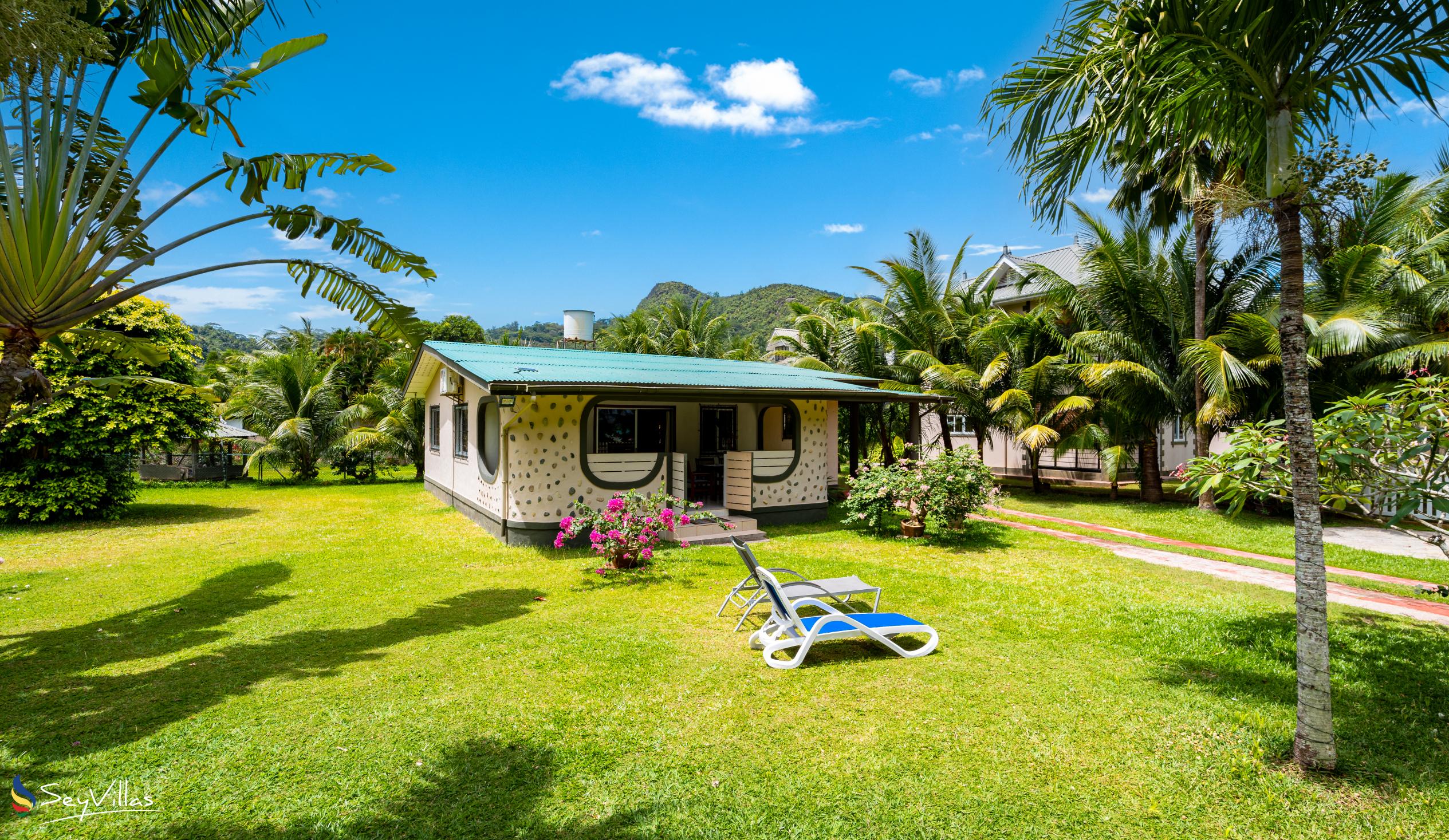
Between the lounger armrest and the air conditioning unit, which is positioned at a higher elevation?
the air conditioning unit

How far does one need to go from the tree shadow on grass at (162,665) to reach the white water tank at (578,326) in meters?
13.2

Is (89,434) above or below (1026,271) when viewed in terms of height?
below

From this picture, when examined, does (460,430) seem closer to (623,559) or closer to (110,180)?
(623,559)

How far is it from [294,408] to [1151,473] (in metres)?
27.6

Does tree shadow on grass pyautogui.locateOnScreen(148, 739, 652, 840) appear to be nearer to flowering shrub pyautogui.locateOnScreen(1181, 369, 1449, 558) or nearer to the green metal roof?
flowering shrub pyautogui.locateOnScreen(1181, 369, 1449, 558)

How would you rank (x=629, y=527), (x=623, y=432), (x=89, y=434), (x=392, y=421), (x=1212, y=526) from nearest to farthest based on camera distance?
1. (x=629, y=527)
2. (x=89, y=434)
3. (x=1212, y=526)
4. (x=623, y=432)
5. (x=392, y=421)

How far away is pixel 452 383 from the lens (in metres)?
14.1

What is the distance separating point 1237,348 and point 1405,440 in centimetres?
1251

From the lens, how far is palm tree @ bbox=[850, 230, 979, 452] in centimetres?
1916

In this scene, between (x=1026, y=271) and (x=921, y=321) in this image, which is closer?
(x=921, y=321)

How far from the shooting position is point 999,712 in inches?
188

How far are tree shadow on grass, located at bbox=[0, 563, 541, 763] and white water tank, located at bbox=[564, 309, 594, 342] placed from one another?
13.2m

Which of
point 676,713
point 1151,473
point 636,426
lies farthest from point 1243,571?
point 636,426

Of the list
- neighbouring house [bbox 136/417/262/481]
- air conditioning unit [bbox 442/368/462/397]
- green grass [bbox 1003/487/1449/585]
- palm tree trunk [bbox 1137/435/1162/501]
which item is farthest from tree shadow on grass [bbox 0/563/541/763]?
palm tree trunk [bbox 1137/435/1162/501]
